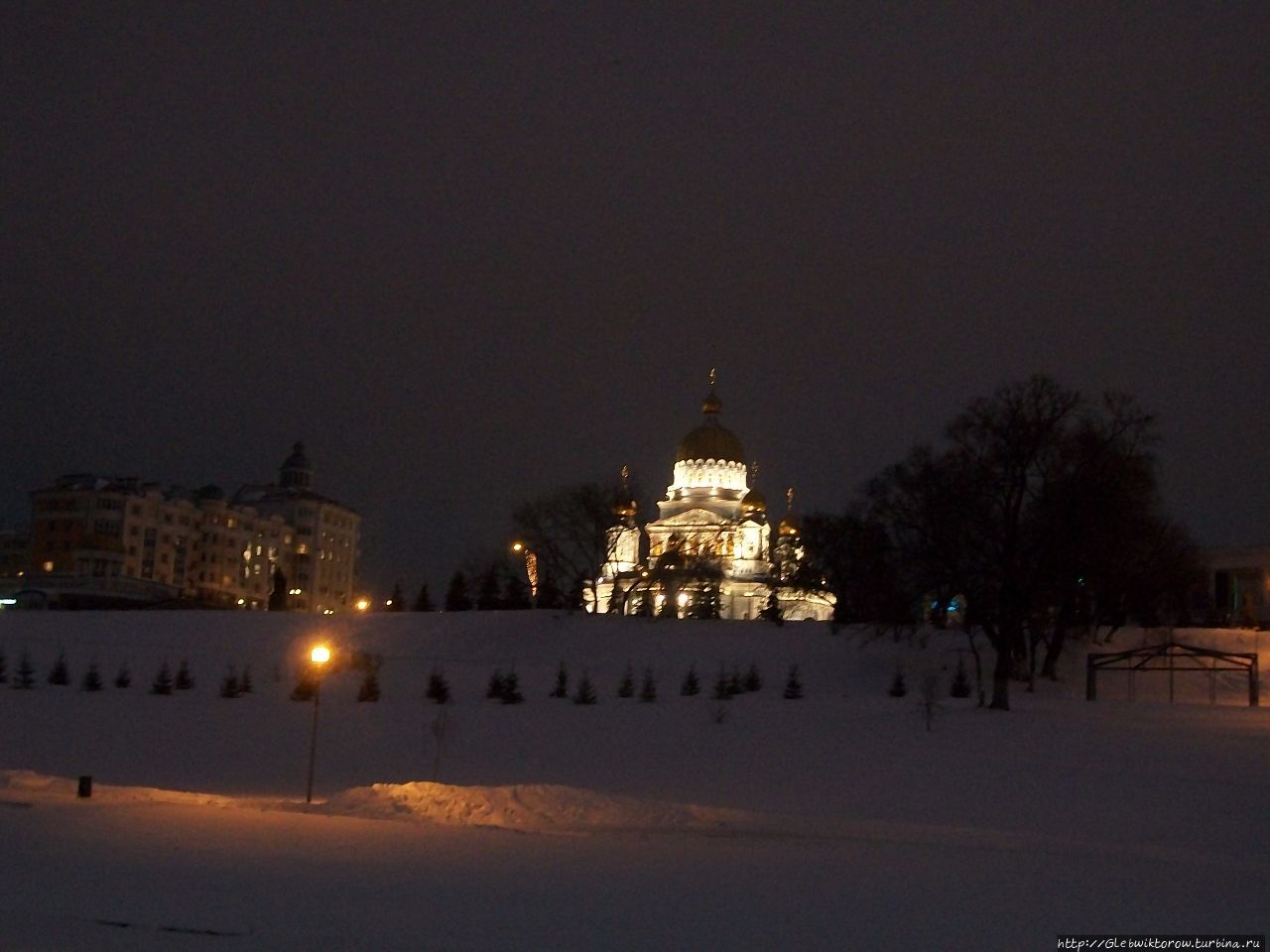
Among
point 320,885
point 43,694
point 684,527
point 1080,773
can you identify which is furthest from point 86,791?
point 684,527

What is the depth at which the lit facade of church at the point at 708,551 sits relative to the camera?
61688mm

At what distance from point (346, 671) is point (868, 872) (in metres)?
27.1

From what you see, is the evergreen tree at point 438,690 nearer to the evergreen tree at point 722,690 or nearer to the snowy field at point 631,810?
Result: the snowy field at point 631,810

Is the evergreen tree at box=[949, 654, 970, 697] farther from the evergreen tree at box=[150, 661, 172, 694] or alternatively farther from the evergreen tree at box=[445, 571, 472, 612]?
the evergreen tree at box=[445, 571, 472, 612]

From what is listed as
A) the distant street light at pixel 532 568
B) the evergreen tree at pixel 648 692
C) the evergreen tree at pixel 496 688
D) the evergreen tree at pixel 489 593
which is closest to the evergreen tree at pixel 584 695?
the evergreen tree at pixel 648 692

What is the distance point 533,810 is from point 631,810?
1.28 metres

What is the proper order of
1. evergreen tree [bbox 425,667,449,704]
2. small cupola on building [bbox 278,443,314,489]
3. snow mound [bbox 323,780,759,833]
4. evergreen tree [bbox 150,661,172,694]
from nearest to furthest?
snow mound [bbox 323,780,759,833] → evergreen tree [bbox 425,667,449,704] → evergreen tree [bbox 150,661,172,694] → small cupola on building [bbox 278,443,314,489]

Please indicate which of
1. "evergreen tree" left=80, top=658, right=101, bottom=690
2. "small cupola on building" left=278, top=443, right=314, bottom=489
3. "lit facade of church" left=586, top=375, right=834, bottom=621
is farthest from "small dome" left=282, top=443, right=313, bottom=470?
"evergreen tree" left=80, top=658, right=101, bottom=690

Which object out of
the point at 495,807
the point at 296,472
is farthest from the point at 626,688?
the point at 296,472

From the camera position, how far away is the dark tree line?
119 feet

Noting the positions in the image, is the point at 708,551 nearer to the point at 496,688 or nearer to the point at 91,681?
the point at 496,688

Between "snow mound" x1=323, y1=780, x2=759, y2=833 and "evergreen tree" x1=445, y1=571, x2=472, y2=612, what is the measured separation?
43.5m

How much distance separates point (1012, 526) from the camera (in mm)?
36688

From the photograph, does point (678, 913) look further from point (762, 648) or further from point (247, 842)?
point (762, 648)
